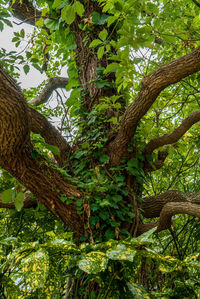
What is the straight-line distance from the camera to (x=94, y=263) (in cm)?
97

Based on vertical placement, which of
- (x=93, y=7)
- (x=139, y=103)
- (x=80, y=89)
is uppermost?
(x=93, y=7)

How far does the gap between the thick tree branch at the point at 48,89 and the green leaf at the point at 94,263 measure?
124 inches

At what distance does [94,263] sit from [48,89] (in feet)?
10.8

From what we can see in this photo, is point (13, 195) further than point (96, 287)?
No

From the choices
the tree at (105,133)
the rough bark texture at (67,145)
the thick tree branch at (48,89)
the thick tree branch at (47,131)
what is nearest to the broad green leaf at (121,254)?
the tree at (105,133)

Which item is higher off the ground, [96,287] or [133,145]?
[133,145]

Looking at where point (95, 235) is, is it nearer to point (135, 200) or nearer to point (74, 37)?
point (135, 200)

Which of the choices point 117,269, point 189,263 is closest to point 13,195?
point 117,269

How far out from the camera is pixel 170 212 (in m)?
2.04

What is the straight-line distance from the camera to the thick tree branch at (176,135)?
7.20ft

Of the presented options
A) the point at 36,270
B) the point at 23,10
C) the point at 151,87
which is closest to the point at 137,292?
the point at 36,270

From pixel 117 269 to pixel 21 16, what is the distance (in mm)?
3896

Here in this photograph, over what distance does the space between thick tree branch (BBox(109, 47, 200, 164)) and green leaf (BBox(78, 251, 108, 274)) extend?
1.33m

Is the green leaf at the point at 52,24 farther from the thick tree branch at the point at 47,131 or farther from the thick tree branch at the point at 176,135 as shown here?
the thick tree branch at the point at 176,135
